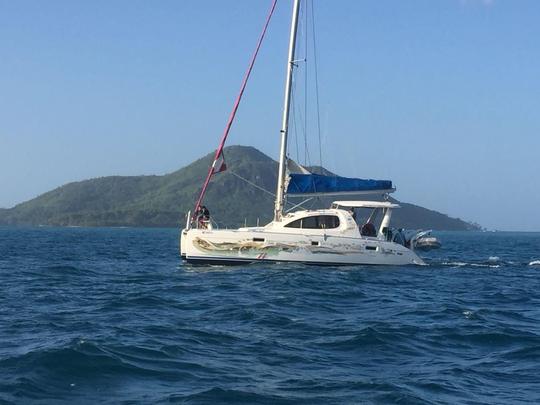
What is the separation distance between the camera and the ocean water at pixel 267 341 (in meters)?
9.91

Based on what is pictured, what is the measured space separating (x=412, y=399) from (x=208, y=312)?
26.0ft

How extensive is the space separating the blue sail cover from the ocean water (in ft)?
22.6

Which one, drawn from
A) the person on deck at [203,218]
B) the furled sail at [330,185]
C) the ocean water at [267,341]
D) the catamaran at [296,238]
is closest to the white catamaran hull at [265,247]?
the catamaran at [296,238]

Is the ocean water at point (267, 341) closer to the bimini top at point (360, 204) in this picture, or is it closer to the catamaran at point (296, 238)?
the catamaran at point (296, 238)

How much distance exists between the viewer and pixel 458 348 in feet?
43.4

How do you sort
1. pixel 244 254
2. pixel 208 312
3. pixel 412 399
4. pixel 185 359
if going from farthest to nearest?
pixel 244 254, pixel 208 312, pixel 185 359, pixel 412 399

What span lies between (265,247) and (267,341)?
15.7m

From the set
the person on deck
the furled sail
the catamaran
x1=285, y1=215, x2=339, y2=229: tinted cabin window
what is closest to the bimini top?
the catamaran

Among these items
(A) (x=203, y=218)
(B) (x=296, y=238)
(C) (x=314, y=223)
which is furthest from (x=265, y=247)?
(A) (x=203, y=218)

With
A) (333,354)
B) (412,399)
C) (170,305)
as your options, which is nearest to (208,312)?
(170,305)

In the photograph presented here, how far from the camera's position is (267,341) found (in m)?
13.2

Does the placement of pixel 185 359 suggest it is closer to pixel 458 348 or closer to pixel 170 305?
pixel 458 348

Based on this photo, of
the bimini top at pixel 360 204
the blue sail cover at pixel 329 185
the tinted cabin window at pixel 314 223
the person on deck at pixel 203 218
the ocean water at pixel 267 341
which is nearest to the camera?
the ocean water at pixel 267 341

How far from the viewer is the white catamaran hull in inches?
1137
